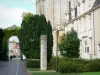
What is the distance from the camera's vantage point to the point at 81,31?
194 ft

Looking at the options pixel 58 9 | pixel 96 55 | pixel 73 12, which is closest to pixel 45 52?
pixel 96 55

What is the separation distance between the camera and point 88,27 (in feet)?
178

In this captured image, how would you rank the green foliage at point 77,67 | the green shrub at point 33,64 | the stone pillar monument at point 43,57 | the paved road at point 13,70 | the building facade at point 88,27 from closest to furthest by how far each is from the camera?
the green foliage at point 77,67, the paved road at point 13,70, the stone pillar monument at point 43,57, the green shrub at point 33,64, the building facade at point 88,27

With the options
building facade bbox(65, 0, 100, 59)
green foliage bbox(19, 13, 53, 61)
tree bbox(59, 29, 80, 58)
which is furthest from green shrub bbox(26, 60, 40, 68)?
tree bbox(59, 29, 80, 58)

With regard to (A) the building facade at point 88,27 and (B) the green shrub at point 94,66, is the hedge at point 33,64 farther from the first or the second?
(B) the green shrub at point 94,66

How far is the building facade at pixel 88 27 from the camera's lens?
164ft

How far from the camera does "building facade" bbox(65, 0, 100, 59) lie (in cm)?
4997

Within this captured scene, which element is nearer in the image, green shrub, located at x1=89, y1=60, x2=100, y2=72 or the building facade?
green shrub, located at x1=89, y1=60, x2=100, y2=72

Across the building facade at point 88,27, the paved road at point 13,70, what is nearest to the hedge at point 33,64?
the paved road at point 13,70

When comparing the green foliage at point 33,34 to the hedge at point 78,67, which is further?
the green foliage at point 33,34

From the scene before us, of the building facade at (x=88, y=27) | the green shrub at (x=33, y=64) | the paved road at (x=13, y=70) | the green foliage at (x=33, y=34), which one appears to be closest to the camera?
the paved road at (x=13, y=70)

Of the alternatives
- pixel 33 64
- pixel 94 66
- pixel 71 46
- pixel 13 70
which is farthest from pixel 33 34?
pixel 94 66

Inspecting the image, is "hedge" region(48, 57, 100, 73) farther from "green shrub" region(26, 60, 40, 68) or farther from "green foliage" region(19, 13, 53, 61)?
"green foliage" region(19, 13, 53, 61)

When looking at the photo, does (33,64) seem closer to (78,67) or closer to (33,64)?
(33,64)
